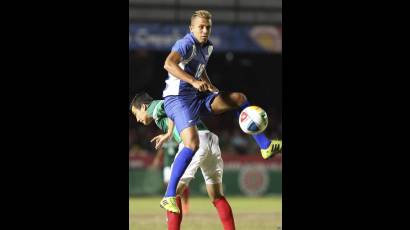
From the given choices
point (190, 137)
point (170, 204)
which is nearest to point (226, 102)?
point (190, 137)

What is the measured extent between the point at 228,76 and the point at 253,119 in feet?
56.9

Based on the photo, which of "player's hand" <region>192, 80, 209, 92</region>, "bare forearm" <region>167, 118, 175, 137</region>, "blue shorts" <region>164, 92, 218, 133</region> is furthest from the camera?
"bare forearm" <region>167, 118, 175, 137</region>

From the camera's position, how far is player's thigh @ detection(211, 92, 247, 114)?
7.14 meters

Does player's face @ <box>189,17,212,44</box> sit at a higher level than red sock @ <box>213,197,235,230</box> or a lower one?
higher

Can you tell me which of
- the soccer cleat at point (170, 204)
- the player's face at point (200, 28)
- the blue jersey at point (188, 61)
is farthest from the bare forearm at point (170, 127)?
the player's face at point (200, 28)

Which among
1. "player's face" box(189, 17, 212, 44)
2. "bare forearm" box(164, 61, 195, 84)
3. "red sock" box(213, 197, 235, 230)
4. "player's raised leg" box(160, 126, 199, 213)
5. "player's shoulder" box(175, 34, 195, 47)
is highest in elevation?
"player's face" box(189, 17, 212, 44)

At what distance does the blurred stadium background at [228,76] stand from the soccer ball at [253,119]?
7696 mm

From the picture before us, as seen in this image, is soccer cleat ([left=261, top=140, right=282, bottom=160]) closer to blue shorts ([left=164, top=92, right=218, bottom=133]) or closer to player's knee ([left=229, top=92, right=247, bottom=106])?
player's knee ([left=229, top=92, right=247, bottom=106])

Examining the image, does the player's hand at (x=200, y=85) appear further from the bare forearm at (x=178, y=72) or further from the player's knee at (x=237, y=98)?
the player's knee at (x=237, y=98)

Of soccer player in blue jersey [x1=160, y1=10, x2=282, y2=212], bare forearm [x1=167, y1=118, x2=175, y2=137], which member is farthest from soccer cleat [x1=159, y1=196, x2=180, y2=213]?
bare forearm [x1=167, y1=118, x2=175, y2=137]

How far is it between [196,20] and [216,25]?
46.6 feet

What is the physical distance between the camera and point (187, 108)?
7.13 metres
